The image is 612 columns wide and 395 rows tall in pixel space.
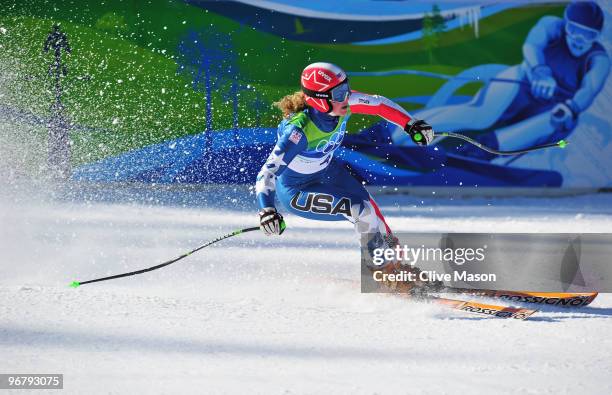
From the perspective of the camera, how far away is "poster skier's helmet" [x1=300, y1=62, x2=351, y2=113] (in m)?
5.99

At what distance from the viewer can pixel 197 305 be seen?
5.76m

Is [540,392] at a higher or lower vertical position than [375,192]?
lower

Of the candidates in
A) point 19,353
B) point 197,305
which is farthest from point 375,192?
point 19,353

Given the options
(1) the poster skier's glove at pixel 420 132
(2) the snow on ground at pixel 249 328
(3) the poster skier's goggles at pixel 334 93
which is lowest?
(2) the snow on ground at pixel 249 328

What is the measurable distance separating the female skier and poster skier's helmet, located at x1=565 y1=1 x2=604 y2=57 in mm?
8660

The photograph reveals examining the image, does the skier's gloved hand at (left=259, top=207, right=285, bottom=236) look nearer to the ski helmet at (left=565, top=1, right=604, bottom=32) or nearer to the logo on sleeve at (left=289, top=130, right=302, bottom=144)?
the logo on sleeve at (left=289, top=130, right=302, bottom=144)

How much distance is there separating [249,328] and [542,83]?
405 inches

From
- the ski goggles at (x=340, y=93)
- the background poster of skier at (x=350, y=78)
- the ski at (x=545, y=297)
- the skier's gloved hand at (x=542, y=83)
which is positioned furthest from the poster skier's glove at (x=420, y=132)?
the skier's gloved hand at (x=542, y=83)

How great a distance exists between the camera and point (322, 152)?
6.20 metres

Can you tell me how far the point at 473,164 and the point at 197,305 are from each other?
9.07 metres

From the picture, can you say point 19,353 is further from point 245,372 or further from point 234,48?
point 234,48

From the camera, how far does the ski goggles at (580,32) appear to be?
14.3 metres

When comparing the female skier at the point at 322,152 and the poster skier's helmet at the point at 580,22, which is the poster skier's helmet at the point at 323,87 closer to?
the female skier at the point at 322,152

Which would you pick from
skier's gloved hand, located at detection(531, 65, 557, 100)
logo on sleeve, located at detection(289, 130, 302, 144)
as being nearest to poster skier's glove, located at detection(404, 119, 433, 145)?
logo on sleeve, located at detection(289, 130, 302, 144)
